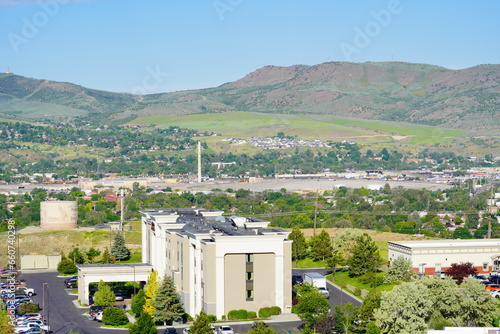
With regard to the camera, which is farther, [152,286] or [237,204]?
[237,204]

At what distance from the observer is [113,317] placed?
138 ft

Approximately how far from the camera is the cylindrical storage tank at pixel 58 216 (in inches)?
3095

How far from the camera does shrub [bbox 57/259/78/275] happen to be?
59391 millimetres

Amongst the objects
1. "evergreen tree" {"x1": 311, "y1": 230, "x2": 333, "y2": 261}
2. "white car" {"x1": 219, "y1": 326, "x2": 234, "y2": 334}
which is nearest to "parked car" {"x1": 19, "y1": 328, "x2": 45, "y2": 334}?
"white car" {"x1": 219, "y1": 326, "x2": 234, "y2": 334}

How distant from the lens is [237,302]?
42625mm

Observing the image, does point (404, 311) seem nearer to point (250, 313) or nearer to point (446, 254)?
point (250, 313)

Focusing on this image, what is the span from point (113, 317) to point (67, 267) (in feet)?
Result: 59.8

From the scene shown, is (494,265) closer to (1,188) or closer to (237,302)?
(237,302)

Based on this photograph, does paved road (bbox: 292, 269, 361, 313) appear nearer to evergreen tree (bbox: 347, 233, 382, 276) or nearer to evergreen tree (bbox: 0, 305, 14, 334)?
evergreen tree (bbox: 347, 233, 382, 276)

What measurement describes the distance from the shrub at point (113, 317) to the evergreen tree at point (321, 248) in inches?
818

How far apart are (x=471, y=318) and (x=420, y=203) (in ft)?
274

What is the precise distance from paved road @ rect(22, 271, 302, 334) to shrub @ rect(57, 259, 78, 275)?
1183mm

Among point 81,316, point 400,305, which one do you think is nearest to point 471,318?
point 400,305

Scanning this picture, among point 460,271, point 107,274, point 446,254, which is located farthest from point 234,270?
point 446,254
